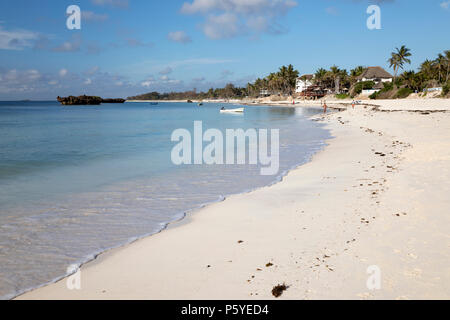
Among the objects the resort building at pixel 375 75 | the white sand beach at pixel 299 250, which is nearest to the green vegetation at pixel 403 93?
the resort building at pixel 375 75

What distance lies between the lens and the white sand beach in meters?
3.82

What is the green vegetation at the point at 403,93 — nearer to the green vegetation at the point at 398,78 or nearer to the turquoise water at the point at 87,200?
the green vegetation at the point at 398,78

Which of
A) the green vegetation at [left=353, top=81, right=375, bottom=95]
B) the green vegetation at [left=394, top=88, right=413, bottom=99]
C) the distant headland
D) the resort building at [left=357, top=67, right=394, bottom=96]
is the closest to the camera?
the green vegetation at [left=394, top=88, right=413, bottom=99]

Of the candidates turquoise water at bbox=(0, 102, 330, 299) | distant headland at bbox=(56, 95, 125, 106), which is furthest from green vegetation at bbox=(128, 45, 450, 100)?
distant headland at bbox=(56, 95, 125, 106)

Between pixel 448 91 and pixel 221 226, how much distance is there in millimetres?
58840

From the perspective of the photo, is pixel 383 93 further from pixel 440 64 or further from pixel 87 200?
pixel 87 200

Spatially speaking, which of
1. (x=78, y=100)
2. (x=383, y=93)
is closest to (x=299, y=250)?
(x=383, y=93)

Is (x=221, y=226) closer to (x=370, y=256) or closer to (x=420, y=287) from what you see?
(x=370, y=256)

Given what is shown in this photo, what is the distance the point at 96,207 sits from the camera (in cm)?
804

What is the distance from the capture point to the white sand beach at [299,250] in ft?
12.5

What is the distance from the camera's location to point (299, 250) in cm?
478

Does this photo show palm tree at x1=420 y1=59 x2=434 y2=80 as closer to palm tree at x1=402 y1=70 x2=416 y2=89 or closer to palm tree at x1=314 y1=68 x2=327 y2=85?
palm tree at x1=402 y1=70 x2=416 y2=89

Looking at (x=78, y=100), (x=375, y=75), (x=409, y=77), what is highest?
(x=78, y=100)
